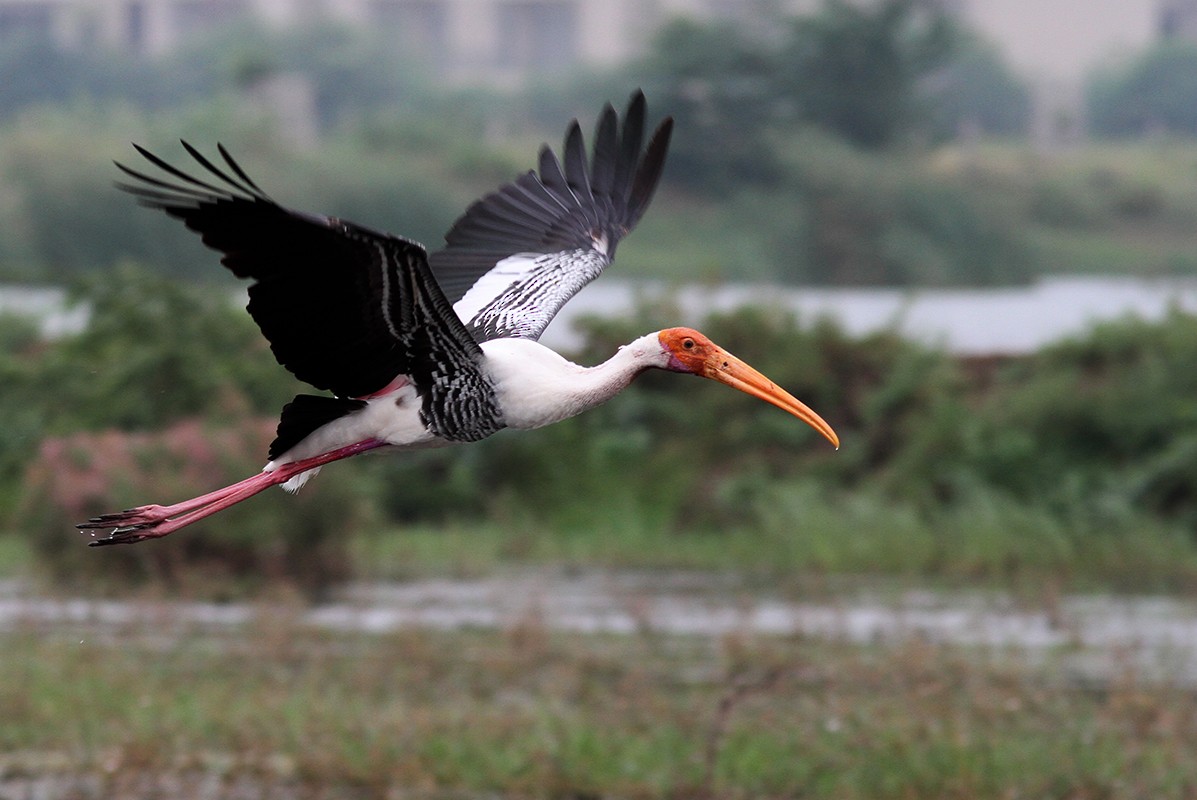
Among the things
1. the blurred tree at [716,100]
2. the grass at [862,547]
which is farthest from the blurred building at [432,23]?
the grass at [862,547]

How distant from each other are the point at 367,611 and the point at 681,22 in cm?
4006

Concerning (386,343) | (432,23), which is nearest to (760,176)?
(386,343)

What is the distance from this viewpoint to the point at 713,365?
324 inches

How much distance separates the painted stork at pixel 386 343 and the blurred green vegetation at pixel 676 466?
862cm

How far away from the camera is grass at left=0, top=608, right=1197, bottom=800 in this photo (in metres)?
11.2

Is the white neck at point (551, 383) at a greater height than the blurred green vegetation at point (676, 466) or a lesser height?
lesser

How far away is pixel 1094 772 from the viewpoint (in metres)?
11.1

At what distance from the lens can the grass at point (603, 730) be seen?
11172 millimetres

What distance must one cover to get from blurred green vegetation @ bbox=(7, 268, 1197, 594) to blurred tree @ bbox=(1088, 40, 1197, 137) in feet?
189

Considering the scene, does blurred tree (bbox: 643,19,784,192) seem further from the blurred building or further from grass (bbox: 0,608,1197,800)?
grass (bbox: 0,608,1197,800)

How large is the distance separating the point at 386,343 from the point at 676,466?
49.4 feet

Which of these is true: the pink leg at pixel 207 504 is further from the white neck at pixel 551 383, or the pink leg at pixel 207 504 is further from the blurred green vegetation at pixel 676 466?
the blurred green vegetation at pixel 676 466

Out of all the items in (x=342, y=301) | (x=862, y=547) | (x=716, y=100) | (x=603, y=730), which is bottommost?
(x=603, y=730)

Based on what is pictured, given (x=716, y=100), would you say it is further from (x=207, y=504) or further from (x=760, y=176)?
(x=207, y=504)
